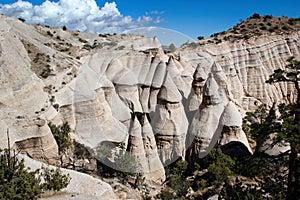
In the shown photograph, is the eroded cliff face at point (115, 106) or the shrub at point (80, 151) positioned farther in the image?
the shrub at point (80, 151)

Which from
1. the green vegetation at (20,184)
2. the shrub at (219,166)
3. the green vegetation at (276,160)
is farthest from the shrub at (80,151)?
the green vegetation at (276,160)

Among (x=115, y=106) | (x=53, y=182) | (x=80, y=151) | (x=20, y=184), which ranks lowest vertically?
(x=53, y=182)

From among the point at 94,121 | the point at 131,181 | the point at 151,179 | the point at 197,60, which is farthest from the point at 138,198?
the point at 197,60

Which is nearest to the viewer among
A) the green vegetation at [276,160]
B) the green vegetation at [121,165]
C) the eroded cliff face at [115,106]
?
the green vegetation at [276,160]

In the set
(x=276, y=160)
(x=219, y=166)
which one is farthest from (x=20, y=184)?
(x=219, y=166)

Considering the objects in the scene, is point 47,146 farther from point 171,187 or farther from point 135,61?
point 135,61

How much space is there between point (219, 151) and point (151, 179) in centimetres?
429

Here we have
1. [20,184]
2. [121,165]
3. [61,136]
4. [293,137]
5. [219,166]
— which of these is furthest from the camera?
[121,165]

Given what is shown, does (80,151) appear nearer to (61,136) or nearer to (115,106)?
(61,136)

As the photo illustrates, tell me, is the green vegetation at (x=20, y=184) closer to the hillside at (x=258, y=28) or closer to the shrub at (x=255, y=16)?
the hillside at (x=258, y=28)

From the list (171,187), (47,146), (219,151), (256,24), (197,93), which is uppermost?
(256,24)

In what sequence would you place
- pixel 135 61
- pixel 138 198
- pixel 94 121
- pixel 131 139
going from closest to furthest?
pixel 138 198
pixel 131 139
pixel 94 121
pixel 135 61

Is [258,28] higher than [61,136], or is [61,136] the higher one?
[258,28]

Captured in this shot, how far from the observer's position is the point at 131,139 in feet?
58.7
